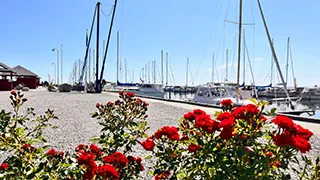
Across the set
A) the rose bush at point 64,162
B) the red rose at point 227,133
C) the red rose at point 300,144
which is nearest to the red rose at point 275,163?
the red rose at point 300,144

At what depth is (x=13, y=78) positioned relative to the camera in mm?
36469

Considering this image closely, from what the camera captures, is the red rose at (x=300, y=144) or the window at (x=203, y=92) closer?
the red rose at (x=300, y=144)

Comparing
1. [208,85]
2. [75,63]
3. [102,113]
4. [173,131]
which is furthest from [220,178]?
[75,63]

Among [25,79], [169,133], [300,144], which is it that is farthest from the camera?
[25,79]

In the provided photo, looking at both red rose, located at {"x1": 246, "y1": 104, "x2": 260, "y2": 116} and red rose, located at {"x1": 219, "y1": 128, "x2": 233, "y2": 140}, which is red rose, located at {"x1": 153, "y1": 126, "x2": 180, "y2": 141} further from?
red rose, located at {"x1": 246, "y1": 104, "x2": 260, "y2": 116}

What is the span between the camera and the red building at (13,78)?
1060 inches

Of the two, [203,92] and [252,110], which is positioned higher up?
[252,110]

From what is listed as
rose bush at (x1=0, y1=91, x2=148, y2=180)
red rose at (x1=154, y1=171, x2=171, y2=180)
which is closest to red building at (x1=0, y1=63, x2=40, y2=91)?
rose bush at (x1=0, y1=91, x2=148, y2=180)

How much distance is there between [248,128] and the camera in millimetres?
1774

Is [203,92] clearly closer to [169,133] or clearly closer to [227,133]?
[169,133]

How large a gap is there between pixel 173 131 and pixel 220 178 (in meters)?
0.45

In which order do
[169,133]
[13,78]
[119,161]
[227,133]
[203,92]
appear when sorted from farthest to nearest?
[13,78], [203,92], [169,133], [119,161], [227,133]

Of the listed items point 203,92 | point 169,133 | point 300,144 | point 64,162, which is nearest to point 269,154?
point 300,144

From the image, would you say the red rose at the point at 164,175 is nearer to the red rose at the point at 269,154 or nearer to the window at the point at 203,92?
the red rose at the point at 269,154
